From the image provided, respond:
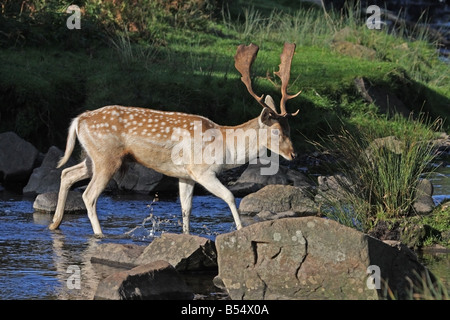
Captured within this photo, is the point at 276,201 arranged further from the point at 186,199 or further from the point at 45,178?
the point at 45,178

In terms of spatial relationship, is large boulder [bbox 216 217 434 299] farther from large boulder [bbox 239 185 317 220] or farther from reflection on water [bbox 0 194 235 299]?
large boulder [bbox 239 185 317 220]

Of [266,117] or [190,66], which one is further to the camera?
[190,66]

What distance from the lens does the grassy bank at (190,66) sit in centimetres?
1493

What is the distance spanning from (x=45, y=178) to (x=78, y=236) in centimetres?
292

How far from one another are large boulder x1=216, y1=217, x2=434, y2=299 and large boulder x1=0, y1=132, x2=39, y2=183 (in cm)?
630

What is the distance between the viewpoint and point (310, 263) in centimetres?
760

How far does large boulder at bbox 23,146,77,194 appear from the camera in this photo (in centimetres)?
1288

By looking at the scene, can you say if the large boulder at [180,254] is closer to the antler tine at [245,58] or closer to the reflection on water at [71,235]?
the reflection on water at [71,235]

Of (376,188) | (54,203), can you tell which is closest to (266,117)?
(376,188)

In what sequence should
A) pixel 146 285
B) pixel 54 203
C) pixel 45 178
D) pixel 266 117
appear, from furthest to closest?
pixel 45 178 < pixel 54 203 < pixel 266 117 < pixel 146 285

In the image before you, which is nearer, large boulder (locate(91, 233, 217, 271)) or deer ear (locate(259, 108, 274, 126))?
large boulder (locate(91, 233, 217, 271))

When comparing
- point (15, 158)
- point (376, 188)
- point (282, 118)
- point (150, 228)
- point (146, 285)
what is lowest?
point (15, 158)

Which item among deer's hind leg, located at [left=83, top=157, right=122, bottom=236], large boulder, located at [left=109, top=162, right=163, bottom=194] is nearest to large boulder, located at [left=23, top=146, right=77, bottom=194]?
large boulder, located at [left=109, top=162, right=163, bottom=194]
